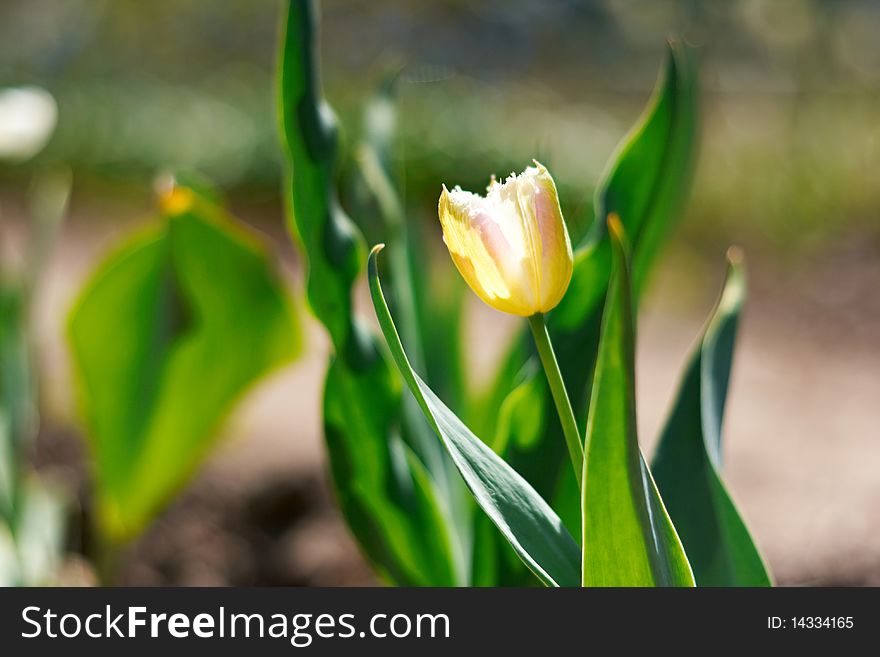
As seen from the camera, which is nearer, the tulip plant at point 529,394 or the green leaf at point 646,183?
the tulip plant at point 529,394

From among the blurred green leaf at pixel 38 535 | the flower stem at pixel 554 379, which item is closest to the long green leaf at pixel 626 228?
the flower stem at pixel 554 379

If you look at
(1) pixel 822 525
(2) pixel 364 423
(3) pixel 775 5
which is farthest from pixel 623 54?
(2) pixel 364 423

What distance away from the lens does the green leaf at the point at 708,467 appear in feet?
1.37

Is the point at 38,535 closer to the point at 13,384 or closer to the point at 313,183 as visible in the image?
the point at 13,384

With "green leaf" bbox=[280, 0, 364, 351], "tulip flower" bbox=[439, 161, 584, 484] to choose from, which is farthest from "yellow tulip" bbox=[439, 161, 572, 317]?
"green leaf" bbox=[280, 0, 364, 351]

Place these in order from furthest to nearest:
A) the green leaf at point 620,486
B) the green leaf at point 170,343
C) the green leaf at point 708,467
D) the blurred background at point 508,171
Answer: the blurred background at point 508,171, the green leaf at point 170,343, the green leaf at point 708,467, the green leaf at point 620,486

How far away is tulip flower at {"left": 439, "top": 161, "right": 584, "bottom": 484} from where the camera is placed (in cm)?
32

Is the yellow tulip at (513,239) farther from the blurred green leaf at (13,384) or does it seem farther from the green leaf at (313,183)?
the blurred green leaf at (13,384)

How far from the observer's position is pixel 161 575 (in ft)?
3.18

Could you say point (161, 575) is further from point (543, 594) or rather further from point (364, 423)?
point (543, 594)

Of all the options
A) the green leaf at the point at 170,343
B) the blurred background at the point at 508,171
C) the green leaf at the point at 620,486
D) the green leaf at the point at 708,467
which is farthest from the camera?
the blurred background at the point at 508,171

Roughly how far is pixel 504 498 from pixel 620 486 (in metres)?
0.06

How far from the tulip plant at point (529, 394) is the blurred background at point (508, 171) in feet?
0.31

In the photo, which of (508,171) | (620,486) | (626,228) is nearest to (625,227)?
(626,228)
